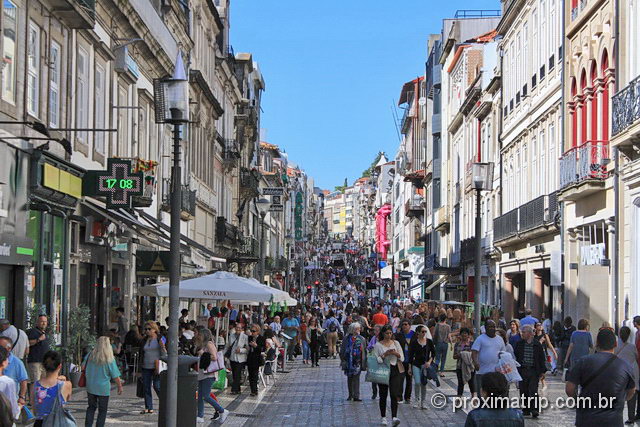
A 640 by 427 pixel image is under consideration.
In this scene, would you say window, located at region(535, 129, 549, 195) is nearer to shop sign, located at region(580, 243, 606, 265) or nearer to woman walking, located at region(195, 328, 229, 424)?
shop sign, located at region(580, 243, 606, 265)

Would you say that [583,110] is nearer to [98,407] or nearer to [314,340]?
[314,340]

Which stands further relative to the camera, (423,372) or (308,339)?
(308,339)

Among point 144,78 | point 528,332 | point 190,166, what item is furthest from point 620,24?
point 190,166

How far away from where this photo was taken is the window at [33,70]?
20.1 meters

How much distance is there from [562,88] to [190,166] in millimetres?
14654

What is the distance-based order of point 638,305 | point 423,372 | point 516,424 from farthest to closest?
point 638,305, point 423,372, point 516,424

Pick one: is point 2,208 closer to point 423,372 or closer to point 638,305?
point 423,372

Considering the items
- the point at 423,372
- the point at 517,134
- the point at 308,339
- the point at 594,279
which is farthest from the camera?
the point at 517,134

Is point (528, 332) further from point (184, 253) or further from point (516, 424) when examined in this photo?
point (184, 253)

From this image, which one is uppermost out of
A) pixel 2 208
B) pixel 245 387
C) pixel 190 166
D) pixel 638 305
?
pixel 190 166

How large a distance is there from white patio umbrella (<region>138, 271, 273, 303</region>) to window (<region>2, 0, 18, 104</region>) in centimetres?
623

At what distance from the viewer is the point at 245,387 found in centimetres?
2578

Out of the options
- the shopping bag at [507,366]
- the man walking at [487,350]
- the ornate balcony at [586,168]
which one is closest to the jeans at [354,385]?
the man walking at [487,350]

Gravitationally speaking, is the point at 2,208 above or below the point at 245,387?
above
